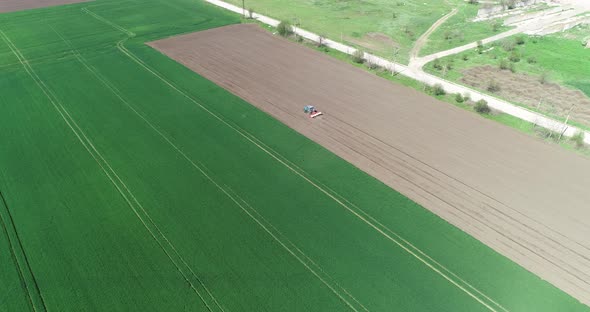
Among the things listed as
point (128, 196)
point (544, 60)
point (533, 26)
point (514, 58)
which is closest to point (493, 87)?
point (514, 58)

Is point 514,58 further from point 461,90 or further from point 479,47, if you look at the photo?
point 461,90

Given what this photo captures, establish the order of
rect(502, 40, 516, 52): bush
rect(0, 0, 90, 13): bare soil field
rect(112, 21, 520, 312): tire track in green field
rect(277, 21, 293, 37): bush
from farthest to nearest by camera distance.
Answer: rect(0, 0, 90, 13): bare soil field
rect(277, 21, 293, 37): bush
rect(502, 40, 516, 52): bush
rect(112, 21, 520, 312): tire track in green field

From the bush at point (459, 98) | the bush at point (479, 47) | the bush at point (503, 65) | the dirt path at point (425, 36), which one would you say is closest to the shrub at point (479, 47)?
the bush at point (479, 47)

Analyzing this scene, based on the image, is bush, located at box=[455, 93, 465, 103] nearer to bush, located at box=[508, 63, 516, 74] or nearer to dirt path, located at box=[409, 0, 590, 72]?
dirt path, located at box=[409, 0, 590, 72]

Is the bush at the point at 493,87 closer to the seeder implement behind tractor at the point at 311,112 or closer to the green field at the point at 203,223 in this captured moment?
the seeder implement behind tractor at the point at 311,112

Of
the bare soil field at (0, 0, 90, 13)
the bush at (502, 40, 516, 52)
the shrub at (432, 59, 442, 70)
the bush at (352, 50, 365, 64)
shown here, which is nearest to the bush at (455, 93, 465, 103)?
the shrub at (432, 59, 442, 70)

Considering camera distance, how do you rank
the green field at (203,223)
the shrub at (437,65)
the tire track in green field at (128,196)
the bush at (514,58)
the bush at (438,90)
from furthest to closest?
1. the bush at (514,58)
2. the shrub at (437,65)
3. the bush at (438,90)
4. the tire track in green field at (128,196)
5. the green field at (203,223)
